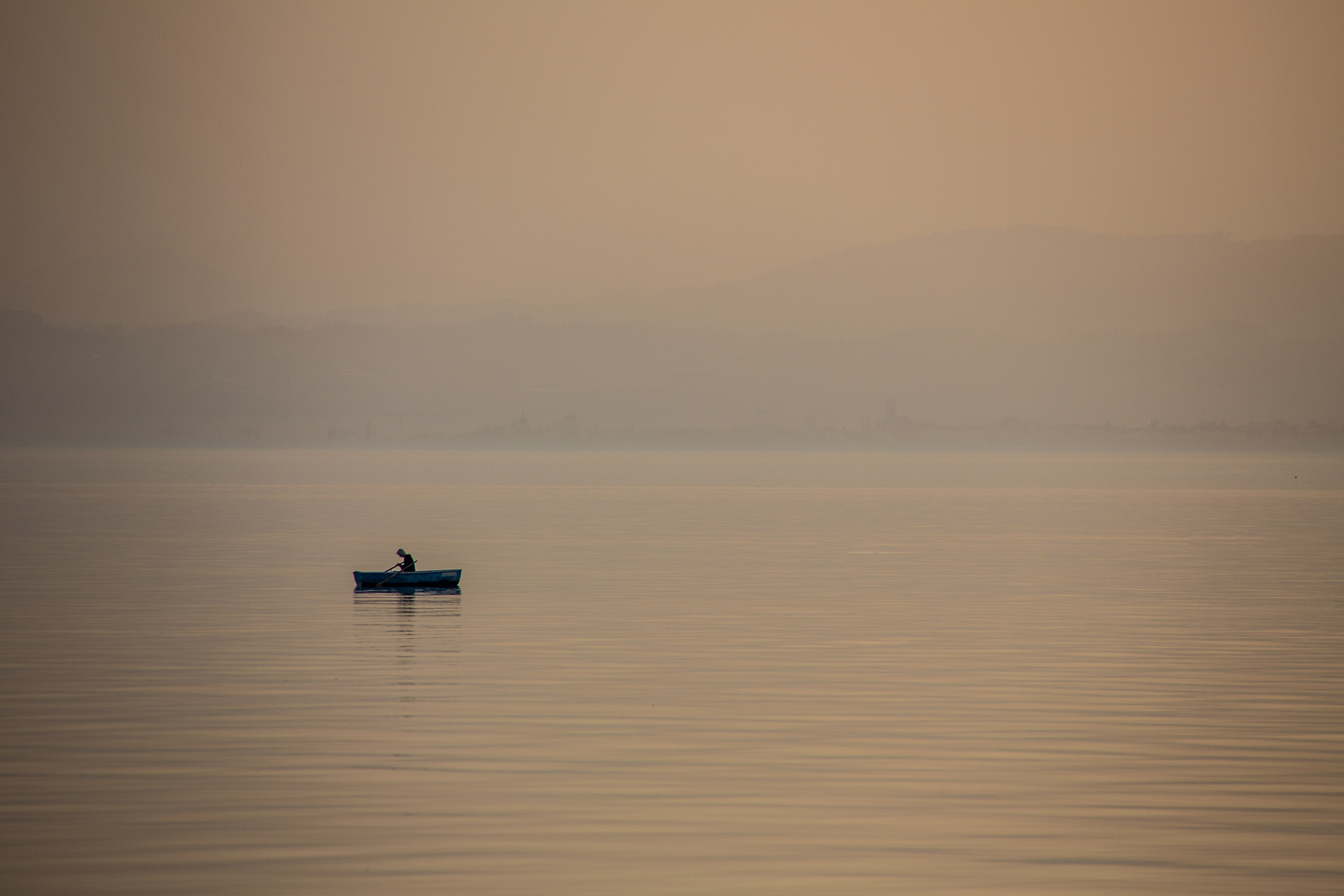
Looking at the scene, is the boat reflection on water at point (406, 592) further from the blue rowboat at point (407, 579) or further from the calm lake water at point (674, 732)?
the calm lake water at point (674, 732)

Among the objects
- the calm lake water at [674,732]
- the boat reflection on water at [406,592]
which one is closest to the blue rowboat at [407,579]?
the boat reflection on water at [406,592]

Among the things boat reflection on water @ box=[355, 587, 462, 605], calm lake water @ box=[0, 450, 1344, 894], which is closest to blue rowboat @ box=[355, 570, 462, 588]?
boat reflection on water @ box=[355, 587, 462, 605]

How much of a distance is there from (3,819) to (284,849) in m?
4.56

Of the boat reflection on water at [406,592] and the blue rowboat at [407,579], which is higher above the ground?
the blue rowboat at [407,579]

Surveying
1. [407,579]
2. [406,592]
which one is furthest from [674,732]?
[406,592]

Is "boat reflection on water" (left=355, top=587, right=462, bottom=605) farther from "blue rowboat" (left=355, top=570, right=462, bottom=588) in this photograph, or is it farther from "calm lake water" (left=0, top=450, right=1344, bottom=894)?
"calm lake water" (left=0, top=450, right=1344, bottom=894)

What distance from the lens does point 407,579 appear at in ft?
193

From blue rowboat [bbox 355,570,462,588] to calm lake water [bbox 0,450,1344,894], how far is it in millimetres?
853

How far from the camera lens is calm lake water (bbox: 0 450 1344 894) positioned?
65.7 feet

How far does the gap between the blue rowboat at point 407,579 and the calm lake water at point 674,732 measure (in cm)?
A: 85

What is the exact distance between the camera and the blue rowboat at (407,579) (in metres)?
58.8

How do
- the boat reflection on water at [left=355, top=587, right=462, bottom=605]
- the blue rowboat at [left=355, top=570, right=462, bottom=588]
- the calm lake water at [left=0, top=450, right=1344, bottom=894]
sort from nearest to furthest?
the calm lake water at [left=0, top=450, right=1344, bottom=894], the blue rowboat at [left=355, top=570, right=462, bottom=588], the boat reflection on water at [left=355, top=587, right=462, bottom=605]

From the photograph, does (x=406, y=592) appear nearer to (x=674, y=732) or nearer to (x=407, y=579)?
(x=407, y=579)

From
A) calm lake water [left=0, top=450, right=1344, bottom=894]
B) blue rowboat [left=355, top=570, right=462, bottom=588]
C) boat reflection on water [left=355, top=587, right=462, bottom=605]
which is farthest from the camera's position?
boat reflection on water [left=355, top=587, right=462, bottom=605]
